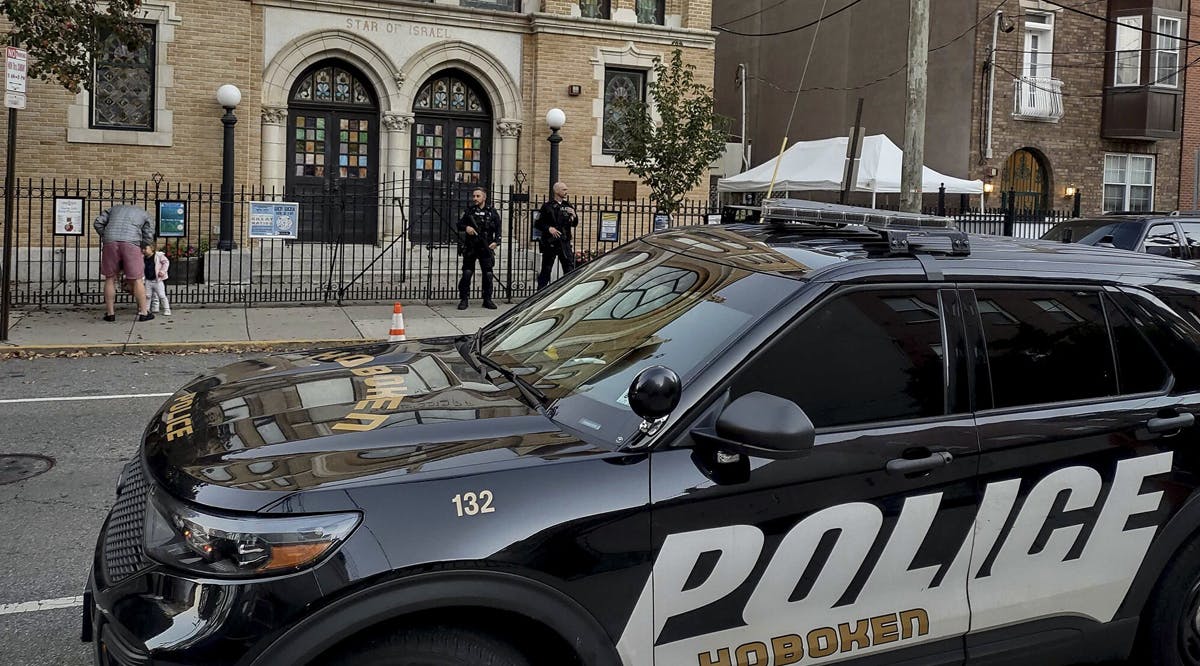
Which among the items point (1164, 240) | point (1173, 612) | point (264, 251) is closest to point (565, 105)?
point (264, 251)

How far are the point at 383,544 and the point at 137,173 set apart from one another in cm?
1692

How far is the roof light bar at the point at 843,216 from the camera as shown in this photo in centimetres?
360

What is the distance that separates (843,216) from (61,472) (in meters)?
5.33

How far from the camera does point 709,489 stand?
281 centimetres

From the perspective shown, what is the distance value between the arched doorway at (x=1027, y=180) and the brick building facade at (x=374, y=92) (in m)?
9.10

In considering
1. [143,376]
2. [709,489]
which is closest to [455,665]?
[709,489]

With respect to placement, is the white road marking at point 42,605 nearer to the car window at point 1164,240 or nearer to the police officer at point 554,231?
the police officer at point 554,231

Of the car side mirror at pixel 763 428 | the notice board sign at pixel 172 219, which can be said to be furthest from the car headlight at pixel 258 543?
the notice board sign at pixel 172 219

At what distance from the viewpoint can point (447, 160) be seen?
20688 mm

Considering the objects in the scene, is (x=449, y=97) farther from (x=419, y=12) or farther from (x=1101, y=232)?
(x=1101, y=232)

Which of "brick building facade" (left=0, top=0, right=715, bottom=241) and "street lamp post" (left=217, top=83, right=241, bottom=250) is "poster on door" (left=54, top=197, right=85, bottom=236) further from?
"brick building facade" (left=0, top=0, right=715, bottom=241)

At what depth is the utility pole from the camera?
1466cm

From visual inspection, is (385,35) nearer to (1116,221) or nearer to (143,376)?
(143,376)

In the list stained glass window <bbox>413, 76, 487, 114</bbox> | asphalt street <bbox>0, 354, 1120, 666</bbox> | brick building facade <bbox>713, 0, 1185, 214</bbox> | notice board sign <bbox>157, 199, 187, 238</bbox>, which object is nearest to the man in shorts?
asphalt street <bbox>0, 354, 1120, 666</bbox>
